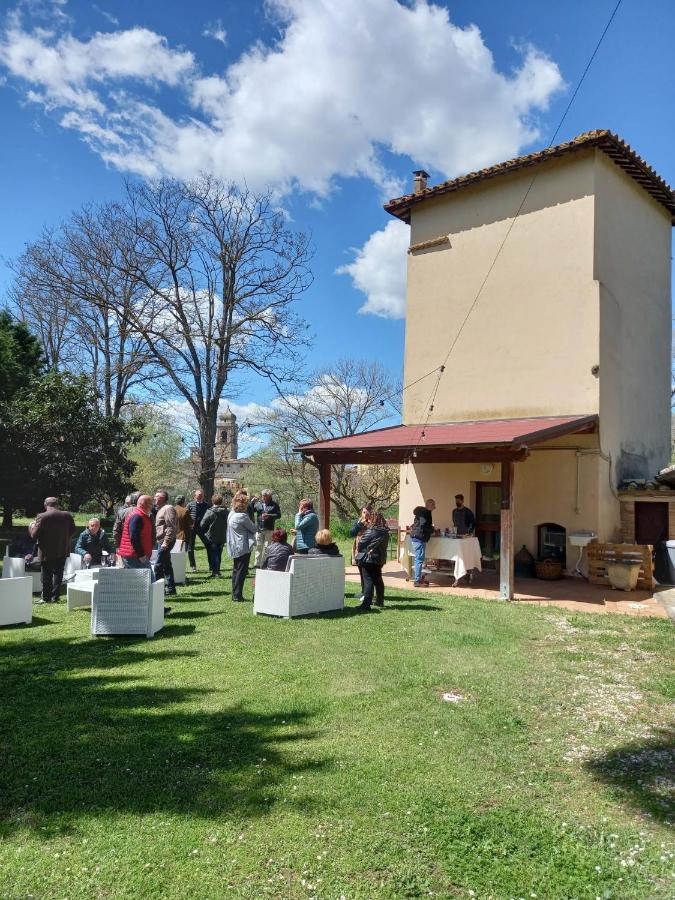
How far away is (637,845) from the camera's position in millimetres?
2857

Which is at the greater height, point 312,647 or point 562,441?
point 562,441

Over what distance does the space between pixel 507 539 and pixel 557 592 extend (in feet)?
5.09

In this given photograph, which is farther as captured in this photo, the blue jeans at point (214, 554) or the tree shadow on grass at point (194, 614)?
the blue jeans at point (214, 554)

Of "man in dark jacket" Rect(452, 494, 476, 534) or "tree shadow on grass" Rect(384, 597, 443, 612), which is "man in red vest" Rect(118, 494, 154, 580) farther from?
→ "man in dark jacket" Rect(452, 494, 476, 534)

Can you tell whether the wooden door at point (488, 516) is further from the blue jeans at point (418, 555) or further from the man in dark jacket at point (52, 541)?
the man in dark jacket at point (52, 541)

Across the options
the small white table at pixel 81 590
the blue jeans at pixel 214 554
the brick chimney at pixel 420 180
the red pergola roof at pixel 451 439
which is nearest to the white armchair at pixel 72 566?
the small white table at pixel 81 590

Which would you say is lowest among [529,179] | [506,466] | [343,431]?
[506,466]

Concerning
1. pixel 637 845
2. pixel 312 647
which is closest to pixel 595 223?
pixel 312 647

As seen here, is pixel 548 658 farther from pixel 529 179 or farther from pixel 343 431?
pixel 343 431

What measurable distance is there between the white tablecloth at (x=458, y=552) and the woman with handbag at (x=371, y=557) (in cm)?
249

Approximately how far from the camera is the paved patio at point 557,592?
9.06m

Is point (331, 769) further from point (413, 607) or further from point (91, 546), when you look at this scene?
point (91, 546)

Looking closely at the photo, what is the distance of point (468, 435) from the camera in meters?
10.9

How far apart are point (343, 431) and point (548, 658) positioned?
2510cm
